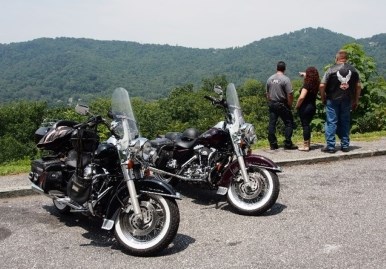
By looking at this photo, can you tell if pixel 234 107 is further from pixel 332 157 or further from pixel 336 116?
pixel 336 116

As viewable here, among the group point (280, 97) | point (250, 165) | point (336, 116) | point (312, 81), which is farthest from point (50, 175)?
point (336, 116)

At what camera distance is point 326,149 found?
29.7 ft

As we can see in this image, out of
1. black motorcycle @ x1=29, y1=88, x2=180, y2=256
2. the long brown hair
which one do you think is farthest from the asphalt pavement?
black motorcycle @ x1=29, y1=88, x2=180, y2=256

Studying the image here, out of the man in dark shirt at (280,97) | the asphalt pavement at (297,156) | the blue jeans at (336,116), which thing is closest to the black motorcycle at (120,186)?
the asphalt pavement at (297,156)

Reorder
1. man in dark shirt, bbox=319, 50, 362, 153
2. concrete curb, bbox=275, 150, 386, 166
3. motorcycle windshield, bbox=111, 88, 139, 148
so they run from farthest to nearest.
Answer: man in dark shirt, bbox=319, 50, 362, 153 → concrete curb, bbox=275, 150, 386, 166 → motorcycle windshield, bbox=111, 88, 139, 148

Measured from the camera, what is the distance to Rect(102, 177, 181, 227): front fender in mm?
4590

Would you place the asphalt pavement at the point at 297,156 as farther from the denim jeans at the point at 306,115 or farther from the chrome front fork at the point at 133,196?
the chrome front fork at the point at 133,196

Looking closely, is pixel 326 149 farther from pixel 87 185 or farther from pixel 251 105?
pixel 251 105

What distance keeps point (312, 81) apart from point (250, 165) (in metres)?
3.79

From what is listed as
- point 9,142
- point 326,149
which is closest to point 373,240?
point 326,149

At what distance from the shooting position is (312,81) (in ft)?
29.2

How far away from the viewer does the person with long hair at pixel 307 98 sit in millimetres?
8930

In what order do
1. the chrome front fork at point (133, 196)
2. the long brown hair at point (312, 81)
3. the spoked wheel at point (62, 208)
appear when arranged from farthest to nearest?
1. the long brown hair at point (312, 81)
2. the spoked wheel at point (62, 208)
3. the chrome front fork at point (133, 196)

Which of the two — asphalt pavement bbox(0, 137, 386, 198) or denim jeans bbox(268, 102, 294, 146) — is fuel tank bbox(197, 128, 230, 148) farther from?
denim jeans bbox(268, 102, 294, 146)
